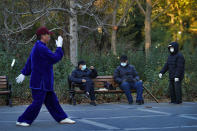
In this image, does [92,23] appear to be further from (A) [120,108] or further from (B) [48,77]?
(B) [48,77]

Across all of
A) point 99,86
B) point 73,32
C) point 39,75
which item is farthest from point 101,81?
point 39,75

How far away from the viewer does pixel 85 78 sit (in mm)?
13578

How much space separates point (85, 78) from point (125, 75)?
3.92ft

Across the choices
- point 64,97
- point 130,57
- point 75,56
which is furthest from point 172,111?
point 130,57

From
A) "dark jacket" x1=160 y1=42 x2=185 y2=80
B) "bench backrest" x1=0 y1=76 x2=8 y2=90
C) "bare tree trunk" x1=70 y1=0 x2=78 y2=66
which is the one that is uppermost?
"bare tree trunk" x1=70 y1=0 x2=78 y2=66

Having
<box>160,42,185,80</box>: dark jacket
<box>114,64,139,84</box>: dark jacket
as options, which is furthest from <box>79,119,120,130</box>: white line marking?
<box>160,42,185,80</box>: dark jacket

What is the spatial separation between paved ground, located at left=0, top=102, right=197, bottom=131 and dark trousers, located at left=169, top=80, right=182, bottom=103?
0.74 ft

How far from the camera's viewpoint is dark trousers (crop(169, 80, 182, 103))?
1363 cm

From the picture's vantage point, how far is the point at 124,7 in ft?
91.5

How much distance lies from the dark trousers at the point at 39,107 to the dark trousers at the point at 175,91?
5.01 m

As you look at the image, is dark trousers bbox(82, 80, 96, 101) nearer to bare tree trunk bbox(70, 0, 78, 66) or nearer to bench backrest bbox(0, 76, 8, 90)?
bench backrest bbox(0, 76, 8, 90)

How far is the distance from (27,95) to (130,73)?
2.92 m

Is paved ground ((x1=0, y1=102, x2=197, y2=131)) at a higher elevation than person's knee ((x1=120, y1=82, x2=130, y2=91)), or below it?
below

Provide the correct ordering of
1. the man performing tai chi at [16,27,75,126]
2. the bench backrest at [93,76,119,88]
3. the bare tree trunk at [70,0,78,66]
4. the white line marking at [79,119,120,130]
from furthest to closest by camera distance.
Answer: the bare tree trunk at [70,0,78,66] → the bench backrest at [93,76,119,88] → the man performing tai chi at [16,27,75,126] → the white line marking at [79,119,120,130]
